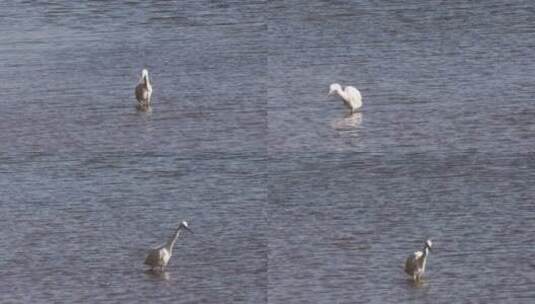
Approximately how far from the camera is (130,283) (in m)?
20.5

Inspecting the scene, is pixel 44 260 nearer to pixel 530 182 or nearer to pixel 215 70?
pixel 530 182

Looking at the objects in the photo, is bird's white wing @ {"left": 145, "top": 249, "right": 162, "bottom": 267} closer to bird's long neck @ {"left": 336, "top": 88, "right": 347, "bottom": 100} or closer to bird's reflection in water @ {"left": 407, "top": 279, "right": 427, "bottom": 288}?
bird's reflection in water @ {"left": 407, "top": 279, "right": 427, "bottom": 288}

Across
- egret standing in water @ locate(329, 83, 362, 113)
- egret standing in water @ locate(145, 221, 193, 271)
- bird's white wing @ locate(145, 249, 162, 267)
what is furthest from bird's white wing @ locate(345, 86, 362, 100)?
bird's white wing @ locate(145, 249, 162, 267)

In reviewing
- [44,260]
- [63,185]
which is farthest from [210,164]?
[44,260]

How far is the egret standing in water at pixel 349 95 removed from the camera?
25938 mm

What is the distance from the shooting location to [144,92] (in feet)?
87.2

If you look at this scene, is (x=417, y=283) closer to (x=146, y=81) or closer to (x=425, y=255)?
(x=425, y=255)

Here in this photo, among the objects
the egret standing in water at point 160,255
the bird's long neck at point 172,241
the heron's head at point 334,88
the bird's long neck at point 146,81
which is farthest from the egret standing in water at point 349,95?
the egret standing in water at point 160,255

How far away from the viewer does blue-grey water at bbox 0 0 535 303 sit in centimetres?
2077

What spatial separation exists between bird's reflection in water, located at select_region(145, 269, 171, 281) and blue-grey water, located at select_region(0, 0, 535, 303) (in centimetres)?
4

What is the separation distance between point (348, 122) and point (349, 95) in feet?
1.16

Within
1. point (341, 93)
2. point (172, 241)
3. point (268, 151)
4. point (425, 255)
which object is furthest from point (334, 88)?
point (425, 255)

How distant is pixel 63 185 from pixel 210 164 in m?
1.74

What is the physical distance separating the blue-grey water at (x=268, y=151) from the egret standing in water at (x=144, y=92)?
9.4 inches
